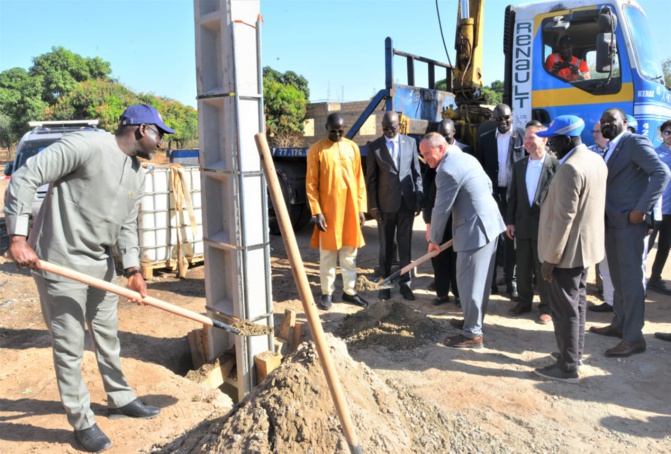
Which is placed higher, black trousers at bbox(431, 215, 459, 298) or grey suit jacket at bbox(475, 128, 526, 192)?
grey suit jacket at bbox(475, 128, 526, 192)

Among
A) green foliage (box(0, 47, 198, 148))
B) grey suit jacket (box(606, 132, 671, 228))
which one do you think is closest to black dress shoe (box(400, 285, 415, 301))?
grey suit jacket (box(606, 132, 671, 228))

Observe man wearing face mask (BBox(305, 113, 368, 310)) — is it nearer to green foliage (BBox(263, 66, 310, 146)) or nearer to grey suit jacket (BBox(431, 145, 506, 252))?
grey suit jacket (BBox(431, 145, 506, 252))

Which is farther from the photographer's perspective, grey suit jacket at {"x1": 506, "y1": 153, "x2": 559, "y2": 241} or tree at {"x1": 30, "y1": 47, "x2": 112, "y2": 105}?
tree at {"x1": 30, "y1": 47, "x2": 112, "y2": 105}

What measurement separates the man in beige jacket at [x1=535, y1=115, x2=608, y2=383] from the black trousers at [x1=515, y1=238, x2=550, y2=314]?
121 cm

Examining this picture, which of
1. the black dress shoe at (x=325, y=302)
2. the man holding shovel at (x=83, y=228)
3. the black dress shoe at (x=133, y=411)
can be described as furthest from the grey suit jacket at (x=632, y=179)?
the black dress shoe at (x=133, y=411)

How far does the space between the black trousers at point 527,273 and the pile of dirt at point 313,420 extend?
2419 mm

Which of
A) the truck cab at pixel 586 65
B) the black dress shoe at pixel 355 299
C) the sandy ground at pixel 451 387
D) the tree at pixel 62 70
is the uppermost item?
the tree at pixel 62 70

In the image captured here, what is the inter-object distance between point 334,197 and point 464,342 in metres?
1.87

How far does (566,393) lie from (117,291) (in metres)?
2.97

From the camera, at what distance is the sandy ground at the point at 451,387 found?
2988mm

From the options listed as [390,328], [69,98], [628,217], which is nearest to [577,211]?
[628,217]

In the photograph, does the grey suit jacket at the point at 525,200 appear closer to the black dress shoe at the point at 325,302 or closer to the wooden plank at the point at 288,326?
the black dress shoe at the point at 325,302

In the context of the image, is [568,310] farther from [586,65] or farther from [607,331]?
[586,65]

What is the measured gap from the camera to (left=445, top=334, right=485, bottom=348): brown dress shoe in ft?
14.1
